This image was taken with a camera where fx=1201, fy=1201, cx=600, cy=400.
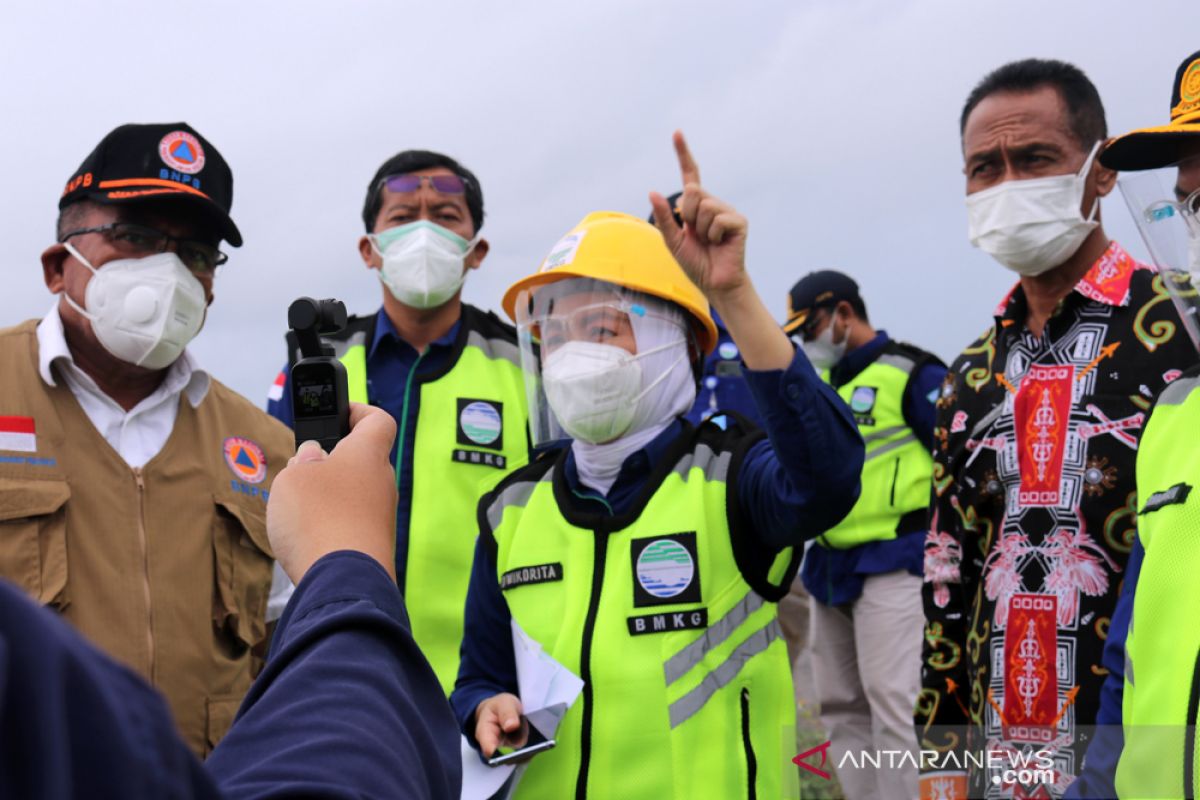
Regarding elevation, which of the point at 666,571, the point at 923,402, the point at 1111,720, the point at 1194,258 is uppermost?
the point at 1194,258

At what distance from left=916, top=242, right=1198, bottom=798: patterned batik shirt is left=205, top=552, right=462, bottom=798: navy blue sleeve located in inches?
107

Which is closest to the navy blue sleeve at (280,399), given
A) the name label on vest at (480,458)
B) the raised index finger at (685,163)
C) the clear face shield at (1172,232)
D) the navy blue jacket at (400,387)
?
the navy blue jacket at (400,387)

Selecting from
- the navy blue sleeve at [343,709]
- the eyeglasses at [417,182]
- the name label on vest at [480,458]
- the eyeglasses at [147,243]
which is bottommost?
the name label on vest at [480,458]

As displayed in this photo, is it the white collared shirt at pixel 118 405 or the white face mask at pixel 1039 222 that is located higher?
the white face mask at pixel 1039 222

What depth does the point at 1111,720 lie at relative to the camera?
260 centimetres

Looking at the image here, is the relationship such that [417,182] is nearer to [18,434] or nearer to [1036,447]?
[18,434]

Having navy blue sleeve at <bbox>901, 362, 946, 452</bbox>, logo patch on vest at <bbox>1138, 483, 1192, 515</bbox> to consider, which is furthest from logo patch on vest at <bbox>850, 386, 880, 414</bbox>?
logo patch on vest at <bbox>1138, 483, 1192, 515</bbox>

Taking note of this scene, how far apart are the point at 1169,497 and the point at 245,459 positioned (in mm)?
2772

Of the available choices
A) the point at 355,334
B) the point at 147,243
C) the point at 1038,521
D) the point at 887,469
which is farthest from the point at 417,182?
the point at 887,469

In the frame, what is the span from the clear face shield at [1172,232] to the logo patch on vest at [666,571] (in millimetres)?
1297

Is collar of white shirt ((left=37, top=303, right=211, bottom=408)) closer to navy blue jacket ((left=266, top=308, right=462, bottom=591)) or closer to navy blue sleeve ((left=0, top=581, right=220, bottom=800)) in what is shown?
navy blue jacket ((left=266, top=308, right=462, bottom=591))

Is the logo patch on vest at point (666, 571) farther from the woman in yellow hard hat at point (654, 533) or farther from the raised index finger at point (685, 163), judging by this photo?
the raised index finger at point (685, 163)

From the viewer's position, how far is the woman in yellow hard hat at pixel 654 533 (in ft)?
9.30

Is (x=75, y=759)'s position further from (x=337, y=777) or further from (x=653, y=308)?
(x=653, y=308)
